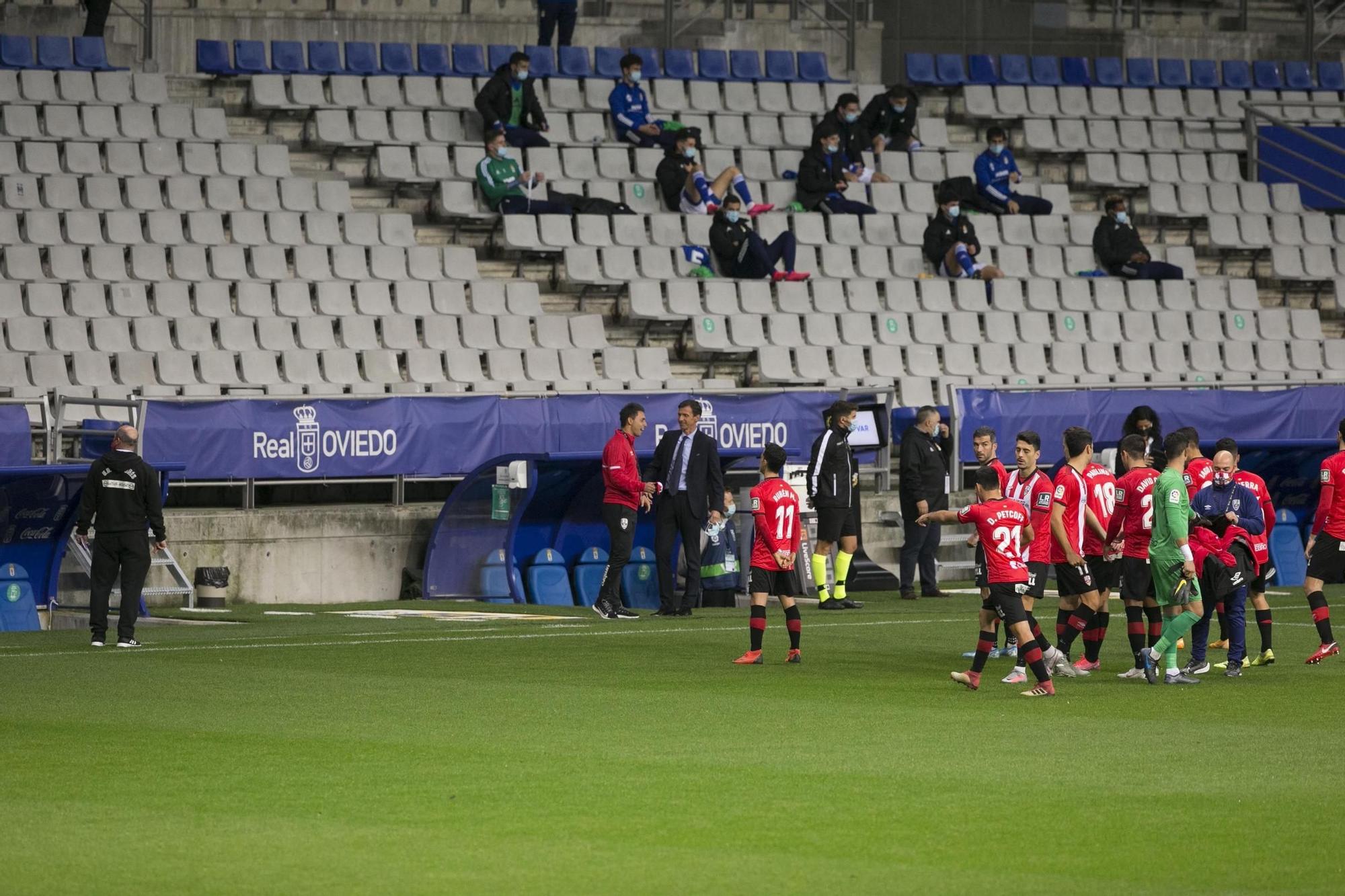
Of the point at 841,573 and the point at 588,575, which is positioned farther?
the point at 588,575

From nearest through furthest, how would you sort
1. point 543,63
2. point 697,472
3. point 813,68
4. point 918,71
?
point 697,472
point 543,63
point 813,68
point 918,71

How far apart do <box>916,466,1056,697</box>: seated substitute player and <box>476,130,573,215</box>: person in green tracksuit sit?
14219mm

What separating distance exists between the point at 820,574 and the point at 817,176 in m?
9.58

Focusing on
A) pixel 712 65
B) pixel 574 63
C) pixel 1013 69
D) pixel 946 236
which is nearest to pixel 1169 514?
pixel 946 236

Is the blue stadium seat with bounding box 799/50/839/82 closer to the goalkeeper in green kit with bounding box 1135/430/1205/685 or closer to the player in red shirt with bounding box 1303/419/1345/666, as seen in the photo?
the player in red shirt with bounding box 1303/419/1345/666

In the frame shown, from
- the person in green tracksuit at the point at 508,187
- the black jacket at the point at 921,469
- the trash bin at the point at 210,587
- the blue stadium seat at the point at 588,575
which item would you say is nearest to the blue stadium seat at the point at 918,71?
the person in green tracksuit at the point at 508,187

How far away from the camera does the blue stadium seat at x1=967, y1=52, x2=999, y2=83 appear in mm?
32625

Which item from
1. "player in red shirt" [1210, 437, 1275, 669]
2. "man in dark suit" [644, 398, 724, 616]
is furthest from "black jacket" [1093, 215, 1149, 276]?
"player in red shirt" [1210, 437, 1275, 669]

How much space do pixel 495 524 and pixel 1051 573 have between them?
26.3 feet

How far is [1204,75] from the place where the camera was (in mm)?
33750

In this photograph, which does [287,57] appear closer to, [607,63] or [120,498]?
[607,63]

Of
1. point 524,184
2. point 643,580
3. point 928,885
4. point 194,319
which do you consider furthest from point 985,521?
point 524,184

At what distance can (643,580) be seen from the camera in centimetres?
2177

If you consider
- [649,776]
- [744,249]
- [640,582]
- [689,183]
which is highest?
[689,183]
